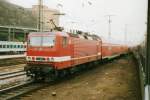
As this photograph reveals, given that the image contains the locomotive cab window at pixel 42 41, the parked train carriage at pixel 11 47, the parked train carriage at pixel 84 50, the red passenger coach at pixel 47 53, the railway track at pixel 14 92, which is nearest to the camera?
the railway track at pixel 14 92

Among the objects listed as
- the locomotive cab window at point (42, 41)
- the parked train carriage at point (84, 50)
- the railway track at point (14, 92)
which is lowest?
the railway track at point (14, 92)

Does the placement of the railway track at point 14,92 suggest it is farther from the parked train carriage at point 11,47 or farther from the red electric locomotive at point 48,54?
the parked train carriage at point 11,47

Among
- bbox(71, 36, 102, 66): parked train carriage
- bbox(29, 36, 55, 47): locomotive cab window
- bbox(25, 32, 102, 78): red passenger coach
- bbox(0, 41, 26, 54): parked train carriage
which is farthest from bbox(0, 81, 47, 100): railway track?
bbox(0, 41, 26, 54): parked train carriage

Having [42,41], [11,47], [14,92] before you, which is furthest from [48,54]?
[11,47]

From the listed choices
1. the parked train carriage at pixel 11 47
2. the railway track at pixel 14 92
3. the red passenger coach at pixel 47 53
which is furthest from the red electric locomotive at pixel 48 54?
the parked train carriage at pixel 11 47

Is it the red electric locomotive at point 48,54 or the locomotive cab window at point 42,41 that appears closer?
the red electric locomotive at point 48,54

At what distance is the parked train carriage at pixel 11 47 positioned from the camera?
43.8 metres

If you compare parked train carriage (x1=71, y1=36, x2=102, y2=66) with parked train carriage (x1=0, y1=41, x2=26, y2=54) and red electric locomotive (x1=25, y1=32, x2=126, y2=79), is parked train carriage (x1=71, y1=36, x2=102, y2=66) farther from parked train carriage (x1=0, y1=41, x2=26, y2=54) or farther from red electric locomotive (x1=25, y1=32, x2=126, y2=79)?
parked train carriage (x1=0, y1=41, x2=26, y2=54)

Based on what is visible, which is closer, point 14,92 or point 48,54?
point 14,92

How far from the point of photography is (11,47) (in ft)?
152

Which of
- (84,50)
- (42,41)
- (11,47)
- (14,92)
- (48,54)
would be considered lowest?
(14,92)

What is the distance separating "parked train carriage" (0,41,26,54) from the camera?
43844 mm

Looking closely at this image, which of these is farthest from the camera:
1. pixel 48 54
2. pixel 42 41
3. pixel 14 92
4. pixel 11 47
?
pixel 11 47

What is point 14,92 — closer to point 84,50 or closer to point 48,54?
point 48,54
